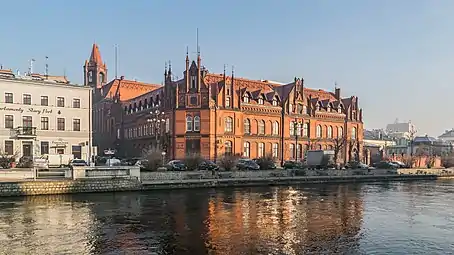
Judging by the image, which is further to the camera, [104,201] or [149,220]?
[104,201]

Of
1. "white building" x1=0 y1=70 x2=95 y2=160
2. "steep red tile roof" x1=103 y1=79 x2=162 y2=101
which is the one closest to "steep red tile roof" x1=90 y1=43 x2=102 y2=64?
"steep red tile roof" x1=103 y1=79 x2=162 y2=101

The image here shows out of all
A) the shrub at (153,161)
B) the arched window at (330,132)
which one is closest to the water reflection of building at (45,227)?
the shrub at (153,161)

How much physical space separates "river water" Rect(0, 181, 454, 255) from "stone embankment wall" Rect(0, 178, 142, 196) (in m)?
1.32

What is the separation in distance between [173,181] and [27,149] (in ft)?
82.5

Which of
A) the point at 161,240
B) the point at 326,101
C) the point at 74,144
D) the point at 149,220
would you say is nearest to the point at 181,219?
the point at 149,220

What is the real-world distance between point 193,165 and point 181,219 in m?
27.5

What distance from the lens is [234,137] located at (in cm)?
7025

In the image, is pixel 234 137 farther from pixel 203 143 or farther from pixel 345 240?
pixel 345 240

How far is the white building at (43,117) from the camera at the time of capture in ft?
182

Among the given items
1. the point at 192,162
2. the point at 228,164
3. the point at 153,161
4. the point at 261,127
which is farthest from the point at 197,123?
the point at 153,161

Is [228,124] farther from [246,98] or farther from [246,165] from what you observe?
[246,165]

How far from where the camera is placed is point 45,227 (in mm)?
20906

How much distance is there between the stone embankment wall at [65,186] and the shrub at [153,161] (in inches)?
A: 269

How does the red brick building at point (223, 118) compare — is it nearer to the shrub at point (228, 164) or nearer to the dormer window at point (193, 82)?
the dormer window at point (193, 82)
